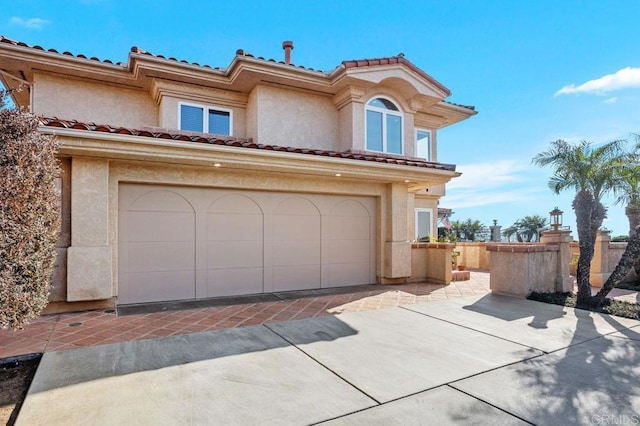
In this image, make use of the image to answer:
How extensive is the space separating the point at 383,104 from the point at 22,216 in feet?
36.9

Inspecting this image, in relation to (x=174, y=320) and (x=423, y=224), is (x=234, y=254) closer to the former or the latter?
(x=174, y=320)

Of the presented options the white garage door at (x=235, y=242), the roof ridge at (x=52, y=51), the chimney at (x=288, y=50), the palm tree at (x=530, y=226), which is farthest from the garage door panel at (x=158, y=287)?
the palm tree at (x=530, y=226)

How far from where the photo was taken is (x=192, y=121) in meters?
11.3

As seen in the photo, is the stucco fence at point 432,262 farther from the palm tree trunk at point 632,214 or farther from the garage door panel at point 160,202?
the garage door panel at point 160,202

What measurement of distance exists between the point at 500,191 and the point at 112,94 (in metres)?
34.9

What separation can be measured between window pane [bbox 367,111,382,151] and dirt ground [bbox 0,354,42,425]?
1048 centimetres

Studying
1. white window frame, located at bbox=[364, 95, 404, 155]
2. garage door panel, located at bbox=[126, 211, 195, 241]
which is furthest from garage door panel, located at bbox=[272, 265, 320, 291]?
white window frame, located at bbox=[364, 95, 404, 155]

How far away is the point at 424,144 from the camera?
1575 cm

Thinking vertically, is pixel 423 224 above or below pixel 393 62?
below

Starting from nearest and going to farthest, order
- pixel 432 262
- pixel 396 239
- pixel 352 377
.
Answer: pixel 352 377 → pixel 396 239 → pixel 432 262

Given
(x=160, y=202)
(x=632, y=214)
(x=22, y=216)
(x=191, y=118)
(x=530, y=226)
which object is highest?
(x=191, y=118)

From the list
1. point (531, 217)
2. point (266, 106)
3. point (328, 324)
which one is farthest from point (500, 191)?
point (328, 324)

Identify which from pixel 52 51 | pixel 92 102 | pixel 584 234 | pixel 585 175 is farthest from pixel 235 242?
pixel 585 175

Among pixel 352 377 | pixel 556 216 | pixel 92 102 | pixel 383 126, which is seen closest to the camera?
pixel 352 377
